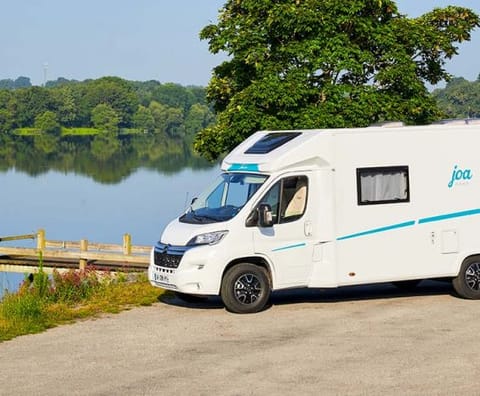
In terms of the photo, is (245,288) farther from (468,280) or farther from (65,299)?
(468,280)

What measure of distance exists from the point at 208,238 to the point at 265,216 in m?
0.93

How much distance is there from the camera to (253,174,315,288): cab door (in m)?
15.4

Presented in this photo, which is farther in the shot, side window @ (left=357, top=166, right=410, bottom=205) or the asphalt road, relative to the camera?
side window @ (left=357, top=166, right=410, bottom=205)

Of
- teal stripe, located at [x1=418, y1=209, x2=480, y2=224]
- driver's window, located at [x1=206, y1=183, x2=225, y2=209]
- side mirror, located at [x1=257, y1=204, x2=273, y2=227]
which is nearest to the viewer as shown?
side mirror, located at [x1=257, y1=204, x2=273, y2=227]

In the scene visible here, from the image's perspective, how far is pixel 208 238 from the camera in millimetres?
15133

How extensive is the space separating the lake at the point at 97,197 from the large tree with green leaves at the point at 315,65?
13739 mm

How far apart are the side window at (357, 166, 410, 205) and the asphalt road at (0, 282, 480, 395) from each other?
1.72 meters

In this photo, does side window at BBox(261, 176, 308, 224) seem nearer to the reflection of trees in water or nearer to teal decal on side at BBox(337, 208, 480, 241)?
teal decal on side at BBox(337, 208, 480, 241)

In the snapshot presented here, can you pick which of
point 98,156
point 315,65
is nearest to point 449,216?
point 315,65

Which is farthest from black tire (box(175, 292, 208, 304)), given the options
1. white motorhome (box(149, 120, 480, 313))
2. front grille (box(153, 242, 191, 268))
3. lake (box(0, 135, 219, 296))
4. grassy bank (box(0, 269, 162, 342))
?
lake (box(0, 135, 219, 296))

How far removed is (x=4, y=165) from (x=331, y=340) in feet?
402

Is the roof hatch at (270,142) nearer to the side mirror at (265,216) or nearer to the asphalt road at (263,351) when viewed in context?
the side mirror at (265,216)

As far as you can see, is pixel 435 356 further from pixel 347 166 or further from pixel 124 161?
pixel 124 161

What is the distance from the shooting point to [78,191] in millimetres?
93000
